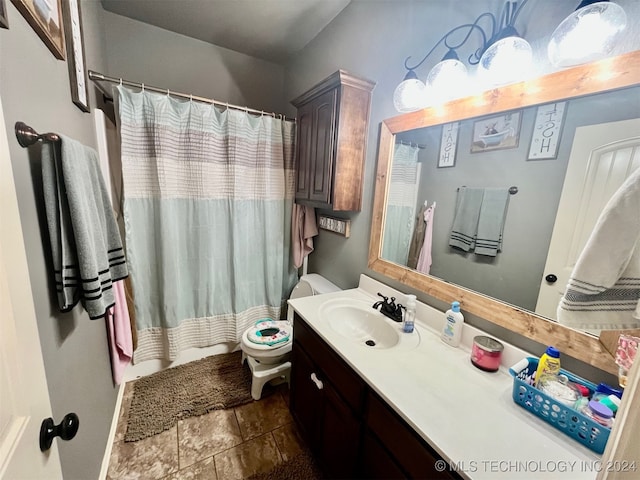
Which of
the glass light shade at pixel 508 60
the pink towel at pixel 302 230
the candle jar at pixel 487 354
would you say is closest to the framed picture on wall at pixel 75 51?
the pink towel at pixel 302 230

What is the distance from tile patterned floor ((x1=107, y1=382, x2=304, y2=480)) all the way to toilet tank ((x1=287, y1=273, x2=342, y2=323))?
67 cm

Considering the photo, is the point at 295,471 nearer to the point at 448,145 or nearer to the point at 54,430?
the point at 54,430

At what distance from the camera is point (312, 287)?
6.34ft

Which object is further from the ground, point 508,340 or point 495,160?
point 495,160

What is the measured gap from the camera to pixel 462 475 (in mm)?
591

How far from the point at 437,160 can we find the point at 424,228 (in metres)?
0.34

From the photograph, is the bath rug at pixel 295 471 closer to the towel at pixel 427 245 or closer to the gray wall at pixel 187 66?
the towel at pixel 427 245

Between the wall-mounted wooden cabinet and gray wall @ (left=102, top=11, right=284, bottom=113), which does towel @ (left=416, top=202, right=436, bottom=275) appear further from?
gray wall @ (left=102, top=11, right=284, bottom=113)

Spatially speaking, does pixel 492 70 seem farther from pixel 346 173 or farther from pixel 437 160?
pixel 346 173

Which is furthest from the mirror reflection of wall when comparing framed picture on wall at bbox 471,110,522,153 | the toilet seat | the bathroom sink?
the toilet seat

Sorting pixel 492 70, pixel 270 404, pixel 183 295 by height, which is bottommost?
pixel 270 404

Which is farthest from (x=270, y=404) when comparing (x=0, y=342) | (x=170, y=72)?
(x=170, y=72)

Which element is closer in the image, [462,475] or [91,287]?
[462,475]

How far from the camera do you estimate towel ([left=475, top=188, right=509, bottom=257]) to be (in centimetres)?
100
